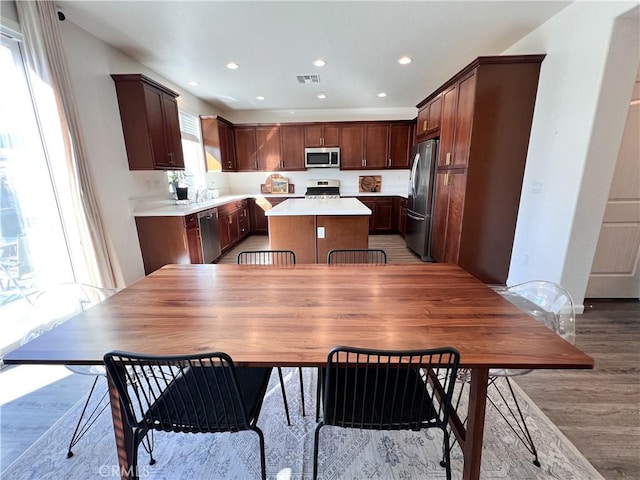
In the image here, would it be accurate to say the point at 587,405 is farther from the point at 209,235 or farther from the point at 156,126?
the point at 156,126

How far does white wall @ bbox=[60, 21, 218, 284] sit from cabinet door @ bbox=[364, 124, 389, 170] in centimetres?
409

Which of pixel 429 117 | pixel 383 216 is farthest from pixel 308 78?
pixel 383 216

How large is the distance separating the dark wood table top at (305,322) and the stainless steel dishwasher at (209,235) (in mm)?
2293

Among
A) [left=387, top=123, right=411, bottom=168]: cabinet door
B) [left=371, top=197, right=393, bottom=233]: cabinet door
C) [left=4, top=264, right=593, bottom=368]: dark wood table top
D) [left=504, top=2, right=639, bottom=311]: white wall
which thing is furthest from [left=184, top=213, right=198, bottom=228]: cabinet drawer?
[left=387, top=123, right=411, bottom=168]: cabinet door

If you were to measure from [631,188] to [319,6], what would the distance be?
332cm

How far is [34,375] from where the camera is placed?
75.2 inches

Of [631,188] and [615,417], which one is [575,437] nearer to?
[615,417]

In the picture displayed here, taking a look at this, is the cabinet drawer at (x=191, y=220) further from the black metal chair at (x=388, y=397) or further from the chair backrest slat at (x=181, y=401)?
the black metal chair at (x=388, y=397)

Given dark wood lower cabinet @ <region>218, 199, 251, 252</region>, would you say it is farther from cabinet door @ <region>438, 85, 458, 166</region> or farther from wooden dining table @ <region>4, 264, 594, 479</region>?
cabinet door @ <region>438, 85, 458, 166</region>

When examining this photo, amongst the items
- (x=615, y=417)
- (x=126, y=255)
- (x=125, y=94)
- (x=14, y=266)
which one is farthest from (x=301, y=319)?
(x=125, y=94)

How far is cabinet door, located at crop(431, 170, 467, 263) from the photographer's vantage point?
3088mm

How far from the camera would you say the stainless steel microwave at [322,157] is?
591cm

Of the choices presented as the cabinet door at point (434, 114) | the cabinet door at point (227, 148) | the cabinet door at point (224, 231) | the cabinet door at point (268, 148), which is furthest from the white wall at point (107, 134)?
the cabinet door at point (434, 114)

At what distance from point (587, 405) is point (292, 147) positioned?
18.7 feet
